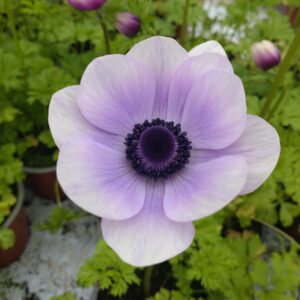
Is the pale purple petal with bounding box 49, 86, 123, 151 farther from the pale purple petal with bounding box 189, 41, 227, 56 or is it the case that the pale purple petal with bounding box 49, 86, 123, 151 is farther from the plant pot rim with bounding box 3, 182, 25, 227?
the plant pot rim with bounding box 3, 182, 25, 227

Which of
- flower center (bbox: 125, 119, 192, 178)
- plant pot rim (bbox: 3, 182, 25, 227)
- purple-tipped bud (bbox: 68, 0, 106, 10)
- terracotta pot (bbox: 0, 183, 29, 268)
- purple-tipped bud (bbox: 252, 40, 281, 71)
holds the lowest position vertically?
terracotta pot (bbox: 0, 183, 29, 268)

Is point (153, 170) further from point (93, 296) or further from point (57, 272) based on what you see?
point (57, 272)

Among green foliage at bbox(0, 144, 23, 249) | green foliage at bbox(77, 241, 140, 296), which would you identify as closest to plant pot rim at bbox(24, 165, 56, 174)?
green foliage at bbox(0, 144, 23, 249)

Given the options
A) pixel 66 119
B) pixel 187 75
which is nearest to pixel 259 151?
pixel 187 75

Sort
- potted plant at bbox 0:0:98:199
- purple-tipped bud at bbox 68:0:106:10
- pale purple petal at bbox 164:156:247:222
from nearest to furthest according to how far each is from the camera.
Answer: pale purple petal at bbox 164:156:247:222 < purple-tipped bud at bbox 68:0:106:10 < potted plant at bbox 0:0:98:199

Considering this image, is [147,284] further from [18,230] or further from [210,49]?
[210,49]

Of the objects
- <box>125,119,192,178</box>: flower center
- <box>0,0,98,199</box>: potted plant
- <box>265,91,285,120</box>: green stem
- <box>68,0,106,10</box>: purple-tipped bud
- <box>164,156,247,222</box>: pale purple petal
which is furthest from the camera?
<box>0,0,98,199</box>: potted plant

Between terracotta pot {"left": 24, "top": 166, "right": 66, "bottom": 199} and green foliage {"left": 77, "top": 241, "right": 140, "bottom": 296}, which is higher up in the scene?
green foliage {"left": 77, "top": 241, "right": 140, "bottom": 296}

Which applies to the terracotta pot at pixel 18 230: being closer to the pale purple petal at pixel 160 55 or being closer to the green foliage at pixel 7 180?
the green foliage at pixel 7 180
